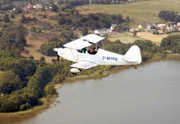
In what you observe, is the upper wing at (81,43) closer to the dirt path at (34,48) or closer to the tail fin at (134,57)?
the tail fin at (134,57)

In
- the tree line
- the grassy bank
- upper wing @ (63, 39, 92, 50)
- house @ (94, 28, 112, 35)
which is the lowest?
the grassy bank

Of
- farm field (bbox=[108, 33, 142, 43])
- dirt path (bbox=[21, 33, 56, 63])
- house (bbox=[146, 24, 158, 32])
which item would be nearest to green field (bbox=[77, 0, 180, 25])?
house (bbox=[146, 24, 158, 32])

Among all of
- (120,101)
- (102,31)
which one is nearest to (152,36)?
(102,31)

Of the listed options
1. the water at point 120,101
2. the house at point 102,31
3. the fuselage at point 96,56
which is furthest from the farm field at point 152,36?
the fuselage at point 96,56

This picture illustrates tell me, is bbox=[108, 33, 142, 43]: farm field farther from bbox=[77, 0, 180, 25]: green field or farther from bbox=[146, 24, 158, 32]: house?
bbox=[77, 0, 180, 25]: green field

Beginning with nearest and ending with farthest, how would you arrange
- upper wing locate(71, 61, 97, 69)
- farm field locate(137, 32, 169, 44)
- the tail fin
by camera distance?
upper wing locate(71, 61, 97, 69) → the tail fin → farm field locate(137, 32, 169, 44)

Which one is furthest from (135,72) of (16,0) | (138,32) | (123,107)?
(16,0)
